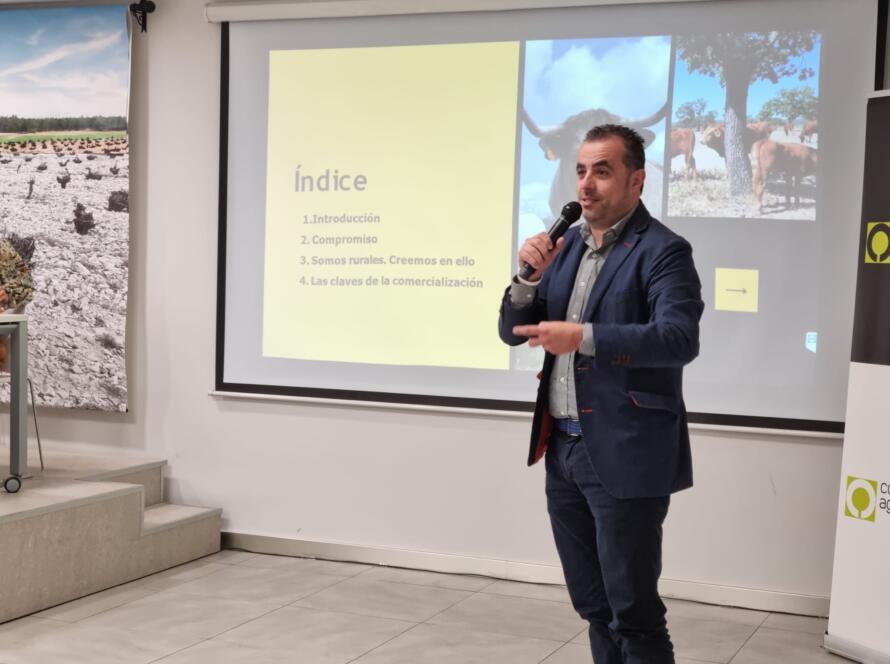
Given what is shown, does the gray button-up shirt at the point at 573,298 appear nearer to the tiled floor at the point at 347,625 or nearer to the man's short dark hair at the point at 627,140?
the man's short dark hair at the point at 627,140

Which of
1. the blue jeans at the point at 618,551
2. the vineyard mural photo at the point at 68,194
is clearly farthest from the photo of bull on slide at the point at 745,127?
the vineyard mural photo at the point at 68,194

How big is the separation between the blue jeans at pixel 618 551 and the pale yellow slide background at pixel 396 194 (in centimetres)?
200

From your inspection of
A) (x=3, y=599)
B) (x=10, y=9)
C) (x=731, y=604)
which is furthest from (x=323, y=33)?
(x=731, y=604)

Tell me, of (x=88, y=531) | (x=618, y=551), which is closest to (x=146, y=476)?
(x=88, y=531)

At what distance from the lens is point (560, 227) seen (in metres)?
2.39

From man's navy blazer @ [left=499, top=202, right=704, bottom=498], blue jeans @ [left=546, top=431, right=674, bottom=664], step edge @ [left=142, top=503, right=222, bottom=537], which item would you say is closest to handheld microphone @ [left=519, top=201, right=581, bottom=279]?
man's navy blazer @ [left=499, top=202, right=704, bottom=498]

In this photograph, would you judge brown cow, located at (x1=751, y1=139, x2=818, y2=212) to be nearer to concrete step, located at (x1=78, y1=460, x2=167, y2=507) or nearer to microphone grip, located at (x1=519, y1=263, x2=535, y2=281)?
microphone grip, located at (x1=519, y1=263, x2=535, y2=281)

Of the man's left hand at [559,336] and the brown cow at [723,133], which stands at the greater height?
the brown cow at [723,133]

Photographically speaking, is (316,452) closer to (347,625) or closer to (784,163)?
(347,625)

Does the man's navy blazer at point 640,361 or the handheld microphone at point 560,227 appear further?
the handheld microphone at point 560,227

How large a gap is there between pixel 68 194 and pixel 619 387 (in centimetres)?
368

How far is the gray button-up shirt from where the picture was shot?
238cm

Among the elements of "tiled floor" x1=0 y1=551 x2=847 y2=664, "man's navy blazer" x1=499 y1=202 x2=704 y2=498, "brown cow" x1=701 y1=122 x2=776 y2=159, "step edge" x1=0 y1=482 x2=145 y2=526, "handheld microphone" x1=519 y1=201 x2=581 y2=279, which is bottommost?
"tiled floor" x1=0 y1=551 x2=847 y2=664

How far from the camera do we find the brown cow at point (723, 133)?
4.04 metres
